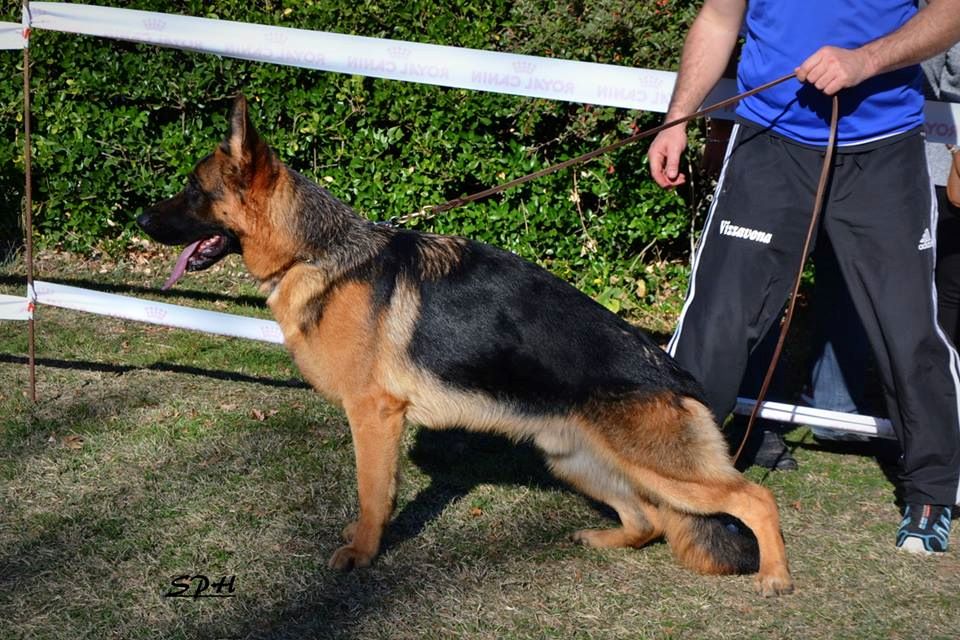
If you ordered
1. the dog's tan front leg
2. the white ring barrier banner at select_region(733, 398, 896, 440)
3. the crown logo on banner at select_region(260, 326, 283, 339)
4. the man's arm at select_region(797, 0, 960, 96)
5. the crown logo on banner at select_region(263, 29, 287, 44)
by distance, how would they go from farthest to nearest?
the crown logo on banner at select_region(260, 326, 283, 339), the crown logo on banner at select_region(263, 29, 287, 44), the white ring barrier banner at select_region(733, 398, 896, 440), the dog's tan front leg, the man's arm at select_region(797, 0, 960, 96)

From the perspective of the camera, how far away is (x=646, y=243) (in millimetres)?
7422

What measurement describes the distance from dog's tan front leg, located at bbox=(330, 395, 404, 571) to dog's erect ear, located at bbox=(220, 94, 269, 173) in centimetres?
107

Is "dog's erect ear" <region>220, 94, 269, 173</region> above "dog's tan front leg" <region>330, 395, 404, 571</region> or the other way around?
above

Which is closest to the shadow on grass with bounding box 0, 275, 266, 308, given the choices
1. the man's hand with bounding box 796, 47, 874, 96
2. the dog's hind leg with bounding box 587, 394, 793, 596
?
the dog's hind leg with bounding box 587, 394, 793, 596

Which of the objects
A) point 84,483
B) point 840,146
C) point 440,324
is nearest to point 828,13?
point 840,146

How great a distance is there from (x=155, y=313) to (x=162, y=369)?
2.66 feet

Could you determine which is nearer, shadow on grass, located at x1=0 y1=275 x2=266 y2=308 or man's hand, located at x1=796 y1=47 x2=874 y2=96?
man's hand, located at x1=796 y1=47 x2=874 y2=96

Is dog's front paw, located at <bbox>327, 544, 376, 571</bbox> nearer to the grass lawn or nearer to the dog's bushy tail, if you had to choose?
the grass lawn

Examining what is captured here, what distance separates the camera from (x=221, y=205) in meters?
3.97

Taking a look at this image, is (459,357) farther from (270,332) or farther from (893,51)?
(893,51)

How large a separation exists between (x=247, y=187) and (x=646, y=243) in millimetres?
4127

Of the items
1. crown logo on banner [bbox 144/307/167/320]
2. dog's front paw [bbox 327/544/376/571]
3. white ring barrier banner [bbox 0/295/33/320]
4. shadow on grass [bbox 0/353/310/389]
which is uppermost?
crown logo on banner [bbox 144/307/167/320]

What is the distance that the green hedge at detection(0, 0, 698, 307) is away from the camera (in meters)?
6.92

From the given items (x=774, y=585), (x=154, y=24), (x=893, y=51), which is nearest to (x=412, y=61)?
(x=154, y=24)
